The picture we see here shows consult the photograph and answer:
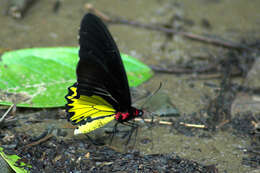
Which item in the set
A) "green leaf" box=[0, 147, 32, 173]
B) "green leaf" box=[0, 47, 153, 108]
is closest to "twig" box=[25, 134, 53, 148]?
"green leaf" box=[0, 147, 32, 173]

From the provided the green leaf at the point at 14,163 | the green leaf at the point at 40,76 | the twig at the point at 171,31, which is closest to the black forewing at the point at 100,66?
the green leaf at the point at 40,76

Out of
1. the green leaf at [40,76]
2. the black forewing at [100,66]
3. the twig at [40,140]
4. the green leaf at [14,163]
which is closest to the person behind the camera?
the green leaf at [14,163]

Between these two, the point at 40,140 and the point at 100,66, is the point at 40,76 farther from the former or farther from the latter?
the point at 100,66

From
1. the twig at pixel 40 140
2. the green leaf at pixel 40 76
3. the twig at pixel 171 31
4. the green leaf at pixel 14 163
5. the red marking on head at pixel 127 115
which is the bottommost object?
the green leaf at pixel 14 163

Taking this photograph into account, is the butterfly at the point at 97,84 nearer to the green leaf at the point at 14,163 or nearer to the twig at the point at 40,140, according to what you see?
the twig at the point at 40,140

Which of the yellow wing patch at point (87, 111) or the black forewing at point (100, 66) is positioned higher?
the black forewing at point (100, 66)

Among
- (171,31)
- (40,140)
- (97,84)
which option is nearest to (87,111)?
(97,84)
